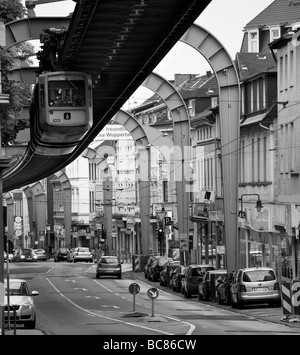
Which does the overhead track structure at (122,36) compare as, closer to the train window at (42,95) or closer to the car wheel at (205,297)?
the train window at (42,95)

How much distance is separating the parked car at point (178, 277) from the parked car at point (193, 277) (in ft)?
11.6

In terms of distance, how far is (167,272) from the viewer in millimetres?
64875

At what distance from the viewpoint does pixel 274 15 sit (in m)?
78.9

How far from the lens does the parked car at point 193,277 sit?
53719mm

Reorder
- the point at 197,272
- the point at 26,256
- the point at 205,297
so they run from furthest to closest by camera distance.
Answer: the point at 26,256
the point at 197,272
the point at 205,297

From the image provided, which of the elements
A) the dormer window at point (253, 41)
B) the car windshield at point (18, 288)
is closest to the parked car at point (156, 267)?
the dormer window at point (253, 41)

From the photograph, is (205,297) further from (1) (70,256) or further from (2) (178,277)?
(1) (70,256)

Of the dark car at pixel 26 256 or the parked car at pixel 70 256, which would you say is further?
the dark car at pixel 26 256

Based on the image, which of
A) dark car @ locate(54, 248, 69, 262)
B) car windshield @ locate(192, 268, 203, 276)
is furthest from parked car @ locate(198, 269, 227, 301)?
dark car @ locate(54, 248, 69, 262)

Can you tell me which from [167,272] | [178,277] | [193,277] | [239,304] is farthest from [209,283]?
[167,272]

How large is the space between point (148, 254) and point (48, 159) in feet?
66.8

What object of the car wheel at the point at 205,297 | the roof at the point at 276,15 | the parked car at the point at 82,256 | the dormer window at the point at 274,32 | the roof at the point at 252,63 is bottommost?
the car wheel at the point at 205,297

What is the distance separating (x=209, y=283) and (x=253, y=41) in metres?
35.1
